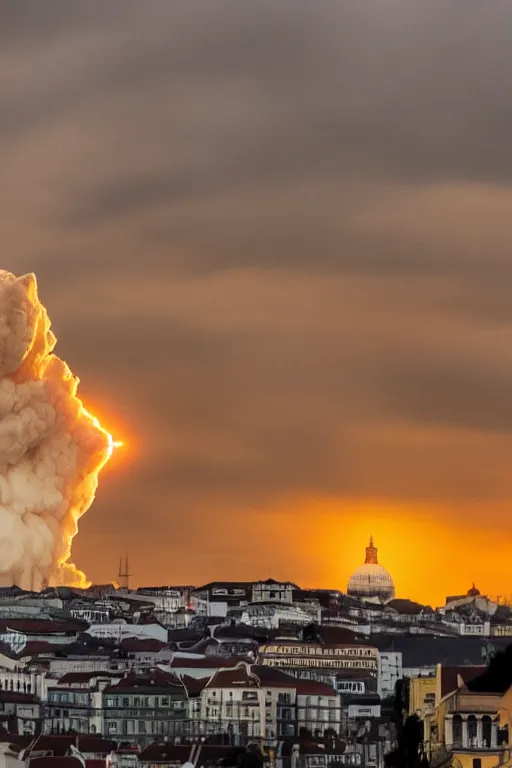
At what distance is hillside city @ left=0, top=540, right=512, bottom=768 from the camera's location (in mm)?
88312

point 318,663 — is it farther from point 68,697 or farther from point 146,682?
point 68,697

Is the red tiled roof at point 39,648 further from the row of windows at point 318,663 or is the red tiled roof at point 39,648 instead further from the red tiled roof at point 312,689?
the red tiled roof at point 312,689

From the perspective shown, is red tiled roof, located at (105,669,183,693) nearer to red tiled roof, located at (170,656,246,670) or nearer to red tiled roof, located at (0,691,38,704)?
red tiled roof, located at (0,691,38,704)

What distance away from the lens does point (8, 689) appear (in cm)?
10800

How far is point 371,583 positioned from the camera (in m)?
182

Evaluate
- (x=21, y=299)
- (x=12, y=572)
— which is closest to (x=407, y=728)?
(x=21, y=299)

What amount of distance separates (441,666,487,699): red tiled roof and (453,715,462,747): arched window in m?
6.21

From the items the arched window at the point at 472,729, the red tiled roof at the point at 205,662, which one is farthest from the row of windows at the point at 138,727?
the arched window at the point at 472,729

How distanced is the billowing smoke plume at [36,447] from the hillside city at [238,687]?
7.10ft

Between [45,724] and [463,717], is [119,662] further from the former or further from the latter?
[463,717]

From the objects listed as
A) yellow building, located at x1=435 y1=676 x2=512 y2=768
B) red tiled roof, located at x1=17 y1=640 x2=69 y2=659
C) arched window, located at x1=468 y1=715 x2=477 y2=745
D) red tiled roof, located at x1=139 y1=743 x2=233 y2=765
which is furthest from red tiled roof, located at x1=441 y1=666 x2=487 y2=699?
red tiled roof, located at x1=17 y1=640 x2=69 y2=659

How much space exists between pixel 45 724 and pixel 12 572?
28758 millimetres

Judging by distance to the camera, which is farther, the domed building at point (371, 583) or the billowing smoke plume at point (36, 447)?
the domed building at point (371, 583)

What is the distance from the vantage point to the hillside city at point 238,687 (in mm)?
88312
